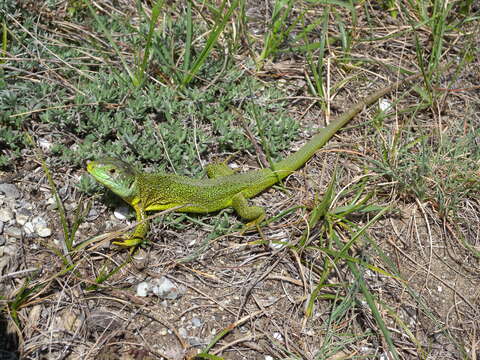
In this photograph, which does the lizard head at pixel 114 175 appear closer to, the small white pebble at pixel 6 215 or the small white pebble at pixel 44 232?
the small white pebble at pixel 44 232

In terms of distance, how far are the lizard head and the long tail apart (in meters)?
1.41

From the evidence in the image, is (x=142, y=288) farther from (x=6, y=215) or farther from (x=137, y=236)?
(x=6, y=215)

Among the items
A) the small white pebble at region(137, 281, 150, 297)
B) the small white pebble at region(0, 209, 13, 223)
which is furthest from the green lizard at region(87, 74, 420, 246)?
the small white pebble at region(0, 209, 13, 223)

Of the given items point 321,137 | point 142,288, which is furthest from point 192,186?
point 321,137

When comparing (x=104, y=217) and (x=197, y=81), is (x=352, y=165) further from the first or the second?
(x=104, y=217)

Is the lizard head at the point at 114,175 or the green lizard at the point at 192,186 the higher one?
the lizard head at the point at 114,175

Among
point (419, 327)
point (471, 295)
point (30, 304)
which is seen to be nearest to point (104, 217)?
point (30, 304)

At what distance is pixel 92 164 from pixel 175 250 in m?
1.06

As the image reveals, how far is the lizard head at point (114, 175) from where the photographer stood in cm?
399

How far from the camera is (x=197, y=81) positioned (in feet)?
17.3

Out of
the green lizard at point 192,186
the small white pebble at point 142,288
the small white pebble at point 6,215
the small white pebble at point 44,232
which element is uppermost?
the green lizard at point 192,186

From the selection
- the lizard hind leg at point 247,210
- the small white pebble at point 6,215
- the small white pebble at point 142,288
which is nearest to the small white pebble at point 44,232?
the small white pebble at point 6,215

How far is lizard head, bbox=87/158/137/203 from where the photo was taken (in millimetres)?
3986

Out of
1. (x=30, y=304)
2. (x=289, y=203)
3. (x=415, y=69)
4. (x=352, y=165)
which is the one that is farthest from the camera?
(x=415, y=69)
